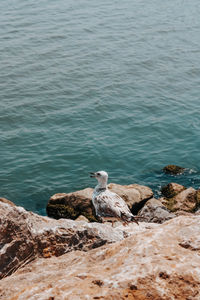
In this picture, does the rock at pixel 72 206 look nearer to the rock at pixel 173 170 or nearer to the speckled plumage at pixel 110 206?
the speckled plumage at pixel 110 206

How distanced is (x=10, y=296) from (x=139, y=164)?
21.6 m

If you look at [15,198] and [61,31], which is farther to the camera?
[61,31]

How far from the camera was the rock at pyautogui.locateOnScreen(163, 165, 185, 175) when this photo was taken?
1043 inches

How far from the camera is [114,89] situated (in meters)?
37.6

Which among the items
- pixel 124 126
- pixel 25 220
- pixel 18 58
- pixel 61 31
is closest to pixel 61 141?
pixel 124 126

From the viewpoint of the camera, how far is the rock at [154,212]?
1845cm

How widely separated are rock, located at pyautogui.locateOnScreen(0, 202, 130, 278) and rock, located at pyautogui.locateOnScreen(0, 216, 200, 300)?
3.17 feet

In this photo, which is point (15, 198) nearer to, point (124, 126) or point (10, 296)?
point (124, 126)

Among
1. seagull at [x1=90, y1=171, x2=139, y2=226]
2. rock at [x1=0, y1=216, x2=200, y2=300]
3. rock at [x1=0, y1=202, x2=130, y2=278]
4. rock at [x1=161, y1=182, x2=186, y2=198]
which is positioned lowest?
rock at [x1=161, y1=182, x2=186, y2=198]

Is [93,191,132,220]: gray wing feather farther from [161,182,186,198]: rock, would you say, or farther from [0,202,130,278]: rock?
[161,182,186,198]: rock

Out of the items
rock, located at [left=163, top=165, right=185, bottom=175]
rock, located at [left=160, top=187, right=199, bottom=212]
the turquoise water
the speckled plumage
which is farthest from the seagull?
rock, located at [left=163, top=165, right=185, bottom=175]

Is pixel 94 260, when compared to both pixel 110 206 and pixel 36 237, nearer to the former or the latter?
pixel 36 237

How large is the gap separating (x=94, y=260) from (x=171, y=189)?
17.4 metres

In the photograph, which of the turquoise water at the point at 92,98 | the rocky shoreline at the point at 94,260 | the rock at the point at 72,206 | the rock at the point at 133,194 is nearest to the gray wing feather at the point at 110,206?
the rocky shoreline at the point at 94,260
